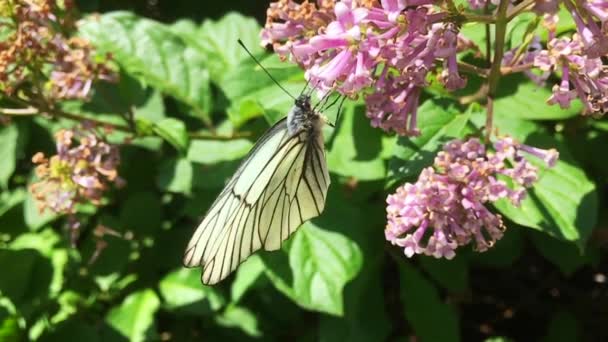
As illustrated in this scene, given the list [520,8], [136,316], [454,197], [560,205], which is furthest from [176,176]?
[520,8]

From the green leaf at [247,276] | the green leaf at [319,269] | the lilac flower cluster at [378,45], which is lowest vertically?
the green leaf at [247,276]

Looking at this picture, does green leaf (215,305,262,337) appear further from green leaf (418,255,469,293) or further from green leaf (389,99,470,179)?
green leaf (389,99,470,179)

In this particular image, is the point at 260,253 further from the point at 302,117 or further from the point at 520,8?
the point at 520,8

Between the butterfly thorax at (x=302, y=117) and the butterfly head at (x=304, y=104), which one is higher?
the butterfly head at (x=304, y=104)

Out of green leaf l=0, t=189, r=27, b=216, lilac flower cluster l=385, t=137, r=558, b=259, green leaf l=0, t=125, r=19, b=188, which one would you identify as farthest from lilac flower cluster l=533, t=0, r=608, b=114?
green leaf l=0, t=189, r=27, b=216

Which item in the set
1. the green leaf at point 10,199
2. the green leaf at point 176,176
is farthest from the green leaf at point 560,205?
the green leaf at point 10,199

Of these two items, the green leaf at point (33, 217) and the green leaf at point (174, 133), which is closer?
the green leaf at point (174, 133)

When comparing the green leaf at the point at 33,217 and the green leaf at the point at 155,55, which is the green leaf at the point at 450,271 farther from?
the green leaf at the point at 33,217

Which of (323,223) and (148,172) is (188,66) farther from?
(323,223)
